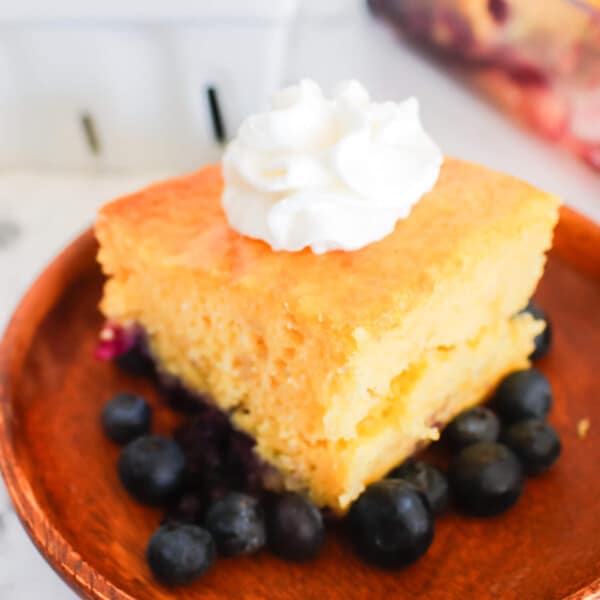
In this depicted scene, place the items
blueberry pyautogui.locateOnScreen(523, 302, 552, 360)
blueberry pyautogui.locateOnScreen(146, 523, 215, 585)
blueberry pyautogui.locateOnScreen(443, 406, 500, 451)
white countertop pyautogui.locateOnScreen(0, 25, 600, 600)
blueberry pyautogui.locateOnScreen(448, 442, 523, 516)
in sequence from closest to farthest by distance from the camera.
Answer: blueberry pyautogui.locateOnScreen(146, 523, 215, 585)
blueberry pyautogui.locateOnScreen(448, 442, 523, 516)
blueberry pyautogui.locateOnScreen(443, 406, 500, 451)
blueberry pyautogui.locateOnScreen(523, 302, 552, 360)
white countertop pyautogui.locateOnScreen(0, 25, 600, 600)

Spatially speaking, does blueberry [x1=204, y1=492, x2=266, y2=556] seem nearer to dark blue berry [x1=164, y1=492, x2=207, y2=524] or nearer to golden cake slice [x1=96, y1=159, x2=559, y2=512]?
dark blue berry [x1=164, y1=492, x2=207, y2=524]

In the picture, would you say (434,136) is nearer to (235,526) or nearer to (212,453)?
(212,453)

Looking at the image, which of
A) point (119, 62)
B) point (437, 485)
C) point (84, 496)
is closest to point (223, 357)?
point (84, 496)

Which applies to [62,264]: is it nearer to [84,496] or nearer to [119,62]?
[84,496]

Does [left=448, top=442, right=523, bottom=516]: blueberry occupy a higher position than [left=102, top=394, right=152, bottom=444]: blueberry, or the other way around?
[left=102, top=394, right=152, bottom=444]: blueberry

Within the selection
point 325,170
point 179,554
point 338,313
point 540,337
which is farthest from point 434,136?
point 179,554

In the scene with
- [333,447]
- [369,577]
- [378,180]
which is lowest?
[369,577]

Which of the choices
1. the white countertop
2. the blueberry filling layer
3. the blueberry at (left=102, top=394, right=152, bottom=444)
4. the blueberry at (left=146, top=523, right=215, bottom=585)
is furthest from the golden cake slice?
the white countertop
